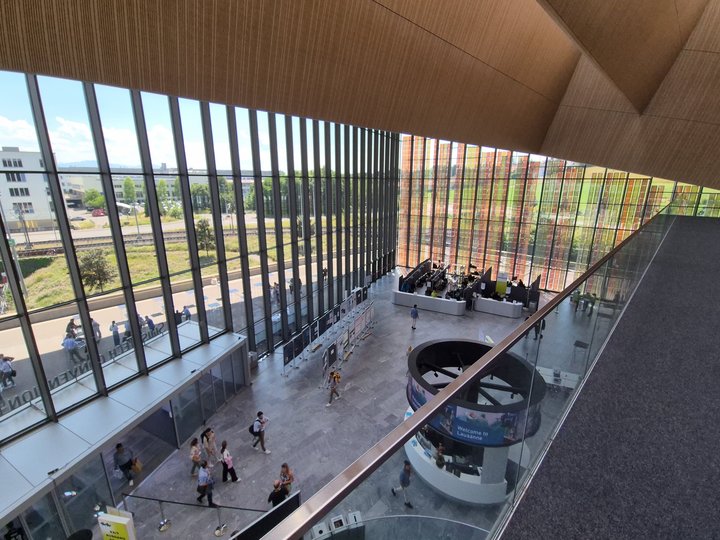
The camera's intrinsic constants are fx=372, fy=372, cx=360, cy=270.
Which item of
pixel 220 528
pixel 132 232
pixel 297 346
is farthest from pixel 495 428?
pixel 297 346

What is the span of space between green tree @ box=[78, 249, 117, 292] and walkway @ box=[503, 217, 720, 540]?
9.00m

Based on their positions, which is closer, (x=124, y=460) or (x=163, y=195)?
(x=124, y=460)

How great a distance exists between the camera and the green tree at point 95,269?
25.8ft

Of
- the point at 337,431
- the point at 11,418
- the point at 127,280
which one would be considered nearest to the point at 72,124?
the point at 127,280

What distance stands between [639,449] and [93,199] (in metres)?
9.71

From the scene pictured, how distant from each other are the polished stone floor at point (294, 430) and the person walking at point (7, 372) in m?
3.24

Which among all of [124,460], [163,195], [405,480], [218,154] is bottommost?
[124,460]

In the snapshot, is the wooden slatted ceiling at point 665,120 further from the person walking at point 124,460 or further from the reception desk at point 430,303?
the person walking at point 124,460

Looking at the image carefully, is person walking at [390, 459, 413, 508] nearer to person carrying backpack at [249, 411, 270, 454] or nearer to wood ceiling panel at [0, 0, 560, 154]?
wood ceiling panel at [0, 0, 560, 154]

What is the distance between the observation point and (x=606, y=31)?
5.29 m

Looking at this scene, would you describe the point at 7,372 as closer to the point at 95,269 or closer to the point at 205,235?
the point at 95,269

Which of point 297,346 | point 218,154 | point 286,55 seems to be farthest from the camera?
point 297,346

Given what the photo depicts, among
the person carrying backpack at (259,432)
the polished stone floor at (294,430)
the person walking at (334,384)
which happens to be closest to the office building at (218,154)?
the polished stone floor at (294,430)

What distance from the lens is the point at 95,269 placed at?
8.09m
